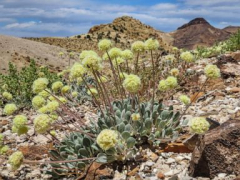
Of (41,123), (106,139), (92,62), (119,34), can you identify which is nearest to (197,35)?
(119,34)

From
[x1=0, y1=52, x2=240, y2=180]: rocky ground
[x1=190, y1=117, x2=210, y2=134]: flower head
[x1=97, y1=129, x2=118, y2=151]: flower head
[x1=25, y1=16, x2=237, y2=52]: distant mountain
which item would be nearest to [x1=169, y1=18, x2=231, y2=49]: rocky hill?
[x1=25, y1=16, x2=237, y2=52]: distant mountain

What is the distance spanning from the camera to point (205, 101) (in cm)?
642

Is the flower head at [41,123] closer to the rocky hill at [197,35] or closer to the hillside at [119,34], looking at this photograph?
the hillside at [119,34]

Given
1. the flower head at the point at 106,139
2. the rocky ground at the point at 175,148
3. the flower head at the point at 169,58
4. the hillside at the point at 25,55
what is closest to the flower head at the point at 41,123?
the flower head at the point at 106,139

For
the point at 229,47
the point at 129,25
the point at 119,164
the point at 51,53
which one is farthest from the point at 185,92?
the point at 129,25

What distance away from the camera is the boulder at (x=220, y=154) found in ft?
11.7

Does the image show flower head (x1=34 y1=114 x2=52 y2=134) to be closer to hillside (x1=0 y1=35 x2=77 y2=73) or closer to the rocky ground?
the rocky ground

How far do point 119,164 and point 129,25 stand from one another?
40124 mm

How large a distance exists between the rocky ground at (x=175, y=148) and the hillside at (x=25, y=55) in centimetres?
1133

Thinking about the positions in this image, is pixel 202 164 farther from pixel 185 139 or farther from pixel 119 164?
pixel 119 164

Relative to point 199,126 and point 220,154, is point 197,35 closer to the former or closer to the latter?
point 220,154

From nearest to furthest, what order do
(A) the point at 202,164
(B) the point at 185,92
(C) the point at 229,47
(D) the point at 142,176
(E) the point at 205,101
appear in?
(A) the point at 202,164 < (D) the point at 142,176 < (E) the point at 205,101 < (B) the point at 185,92 < (C) the point at 229,47

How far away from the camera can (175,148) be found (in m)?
4.43

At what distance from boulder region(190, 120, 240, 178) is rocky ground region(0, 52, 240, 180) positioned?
59mm
